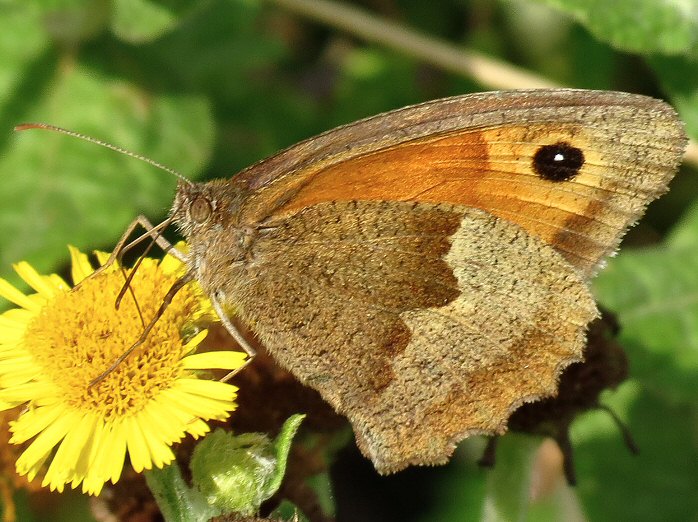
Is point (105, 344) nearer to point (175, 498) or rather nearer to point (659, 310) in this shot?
point (175, 498)

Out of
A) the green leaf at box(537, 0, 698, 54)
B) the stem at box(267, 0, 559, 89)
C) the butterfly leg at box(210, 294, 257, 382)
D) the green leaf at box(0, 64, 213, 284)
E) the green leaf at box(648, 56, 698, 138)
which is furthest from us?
the stem at box(267, 0, 559, 89)

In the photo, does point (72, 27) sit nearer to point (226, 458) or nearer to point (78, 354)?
point (78, 354)

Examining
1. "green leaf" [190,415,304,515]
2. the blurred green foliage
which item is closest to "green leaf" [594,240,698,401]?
the blurred green foliage

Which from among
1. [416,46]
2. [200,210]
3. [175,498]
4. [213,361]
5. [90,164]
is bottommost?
[175,498]

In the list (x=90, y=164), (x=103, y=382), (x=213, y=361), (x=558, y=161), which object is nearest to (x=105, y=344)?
(x=103, y=382)

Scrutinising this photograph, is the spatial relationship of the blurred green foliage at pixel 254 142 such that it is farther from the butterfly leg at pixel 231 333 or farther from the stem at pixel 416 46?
the butterfly leg at pixel 231 333

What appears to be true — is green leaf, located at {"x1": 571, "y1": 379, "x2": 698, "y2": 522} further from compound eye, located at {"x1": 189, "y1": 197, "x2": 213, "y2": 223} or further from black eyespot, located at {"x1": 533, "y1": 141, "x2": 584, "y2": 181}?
compound eye, located at {"x1": 189, "y1": 197, "x2": 213, "y2": 223}
